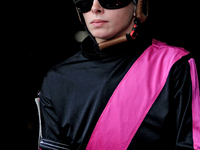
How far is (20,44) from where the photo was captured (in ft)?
5.91

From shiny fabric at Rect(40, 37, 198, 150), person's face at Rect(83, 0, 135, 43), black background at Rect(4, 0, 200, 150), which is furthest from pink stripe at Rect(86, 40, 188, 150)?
black background at Rect(4, 0, 200, 150)

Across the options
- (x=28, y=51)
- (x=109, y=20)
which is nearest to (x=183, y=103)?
(x=109, y=20)

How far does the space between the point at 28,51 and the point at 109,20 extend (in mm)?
927

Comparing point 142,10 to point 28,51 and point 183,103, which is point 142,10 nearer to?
point 183,103

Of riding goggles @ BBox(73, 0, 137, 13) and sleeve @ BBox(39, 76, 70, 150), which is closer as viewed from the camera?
riding goggles @ BBox(73, 0, 137, 13)

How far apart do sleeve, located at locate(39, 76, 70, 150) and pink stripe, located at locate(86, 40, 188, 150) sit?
19 centimetres

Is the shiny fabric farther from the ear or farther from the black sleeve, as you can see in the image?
the ear

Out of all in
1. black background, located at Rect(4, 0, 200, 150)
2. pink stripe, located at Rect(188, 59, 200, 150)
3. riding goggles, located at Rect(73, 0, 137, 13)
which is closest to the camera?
pink stripe, located at Rect(188, 59, 200, 150)

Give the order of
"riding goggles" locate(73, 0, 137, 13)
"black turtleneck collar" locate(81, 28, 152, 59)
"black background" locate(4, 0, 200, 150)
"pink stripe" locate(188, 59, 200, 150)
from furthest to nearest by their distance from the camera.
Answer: "black background" locate(4, 0, 200, 150), "black turtleneck collar" locate(81, 28, 152, 59), "riding goggles" locate(73, 0, 137, 13), "pink stripe" locate(188, 59, 200, 150)

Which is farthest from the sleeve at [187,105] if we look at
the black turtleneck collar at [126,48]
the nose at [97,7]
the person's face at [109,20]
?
the nose at [97,7]

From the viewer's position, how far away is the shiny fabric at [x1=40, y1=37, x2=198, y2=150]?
40.3 inches

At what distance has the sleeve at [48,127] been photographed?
1200 millimetres

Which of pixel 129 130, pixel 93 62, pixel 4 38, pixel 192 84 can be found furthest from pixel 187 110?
pixel 4 38

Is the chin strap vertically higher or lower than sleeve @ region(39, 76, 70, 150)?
higher
